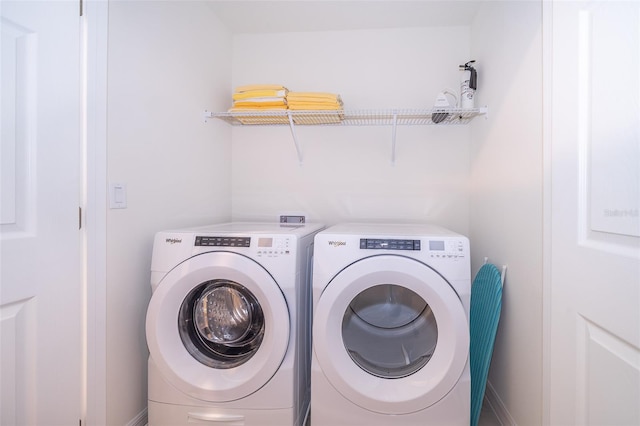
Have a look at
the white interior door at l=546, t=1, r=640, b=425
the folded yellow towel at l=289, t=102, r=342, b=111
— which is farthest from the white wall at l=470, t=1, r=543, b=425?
the folded yellow towel at l=289, t=102, r=342, b=111

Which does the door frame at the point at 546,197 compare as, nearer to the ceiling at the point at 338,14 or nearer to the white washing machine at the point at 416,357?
the white washing machine at the point at 416,357

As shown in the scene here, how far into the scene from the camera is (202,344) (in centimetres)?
145

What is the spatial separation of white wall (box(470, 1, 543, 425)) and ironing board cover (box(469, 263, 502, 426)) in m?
0.06

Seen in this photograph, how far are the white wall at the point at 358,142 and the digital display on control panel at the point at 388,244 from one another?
0.88 metres

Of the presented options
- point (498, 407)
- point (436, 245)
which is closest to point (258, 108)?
point (436, 245)

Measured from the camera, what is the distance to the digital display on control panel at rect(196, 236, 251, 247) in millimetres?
1358

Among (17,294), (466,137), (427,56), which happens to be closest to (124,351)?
(17,294)

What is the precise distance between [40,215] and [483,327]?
189cm

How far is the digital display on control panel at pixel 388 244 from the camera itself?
133 centimetres

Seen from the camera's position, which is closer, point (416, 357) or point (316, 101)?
point (416, 357)

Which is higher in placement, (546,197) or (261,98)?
(261,98)

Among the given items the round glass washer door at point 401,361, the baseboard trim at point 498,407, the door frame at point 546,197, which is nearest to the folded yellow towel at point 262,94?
the round glass washer door at point 401,361

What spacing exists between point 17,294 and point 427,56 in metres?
2.43

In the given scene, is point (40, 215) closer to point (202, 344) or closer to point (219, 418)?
point (202, 344)
